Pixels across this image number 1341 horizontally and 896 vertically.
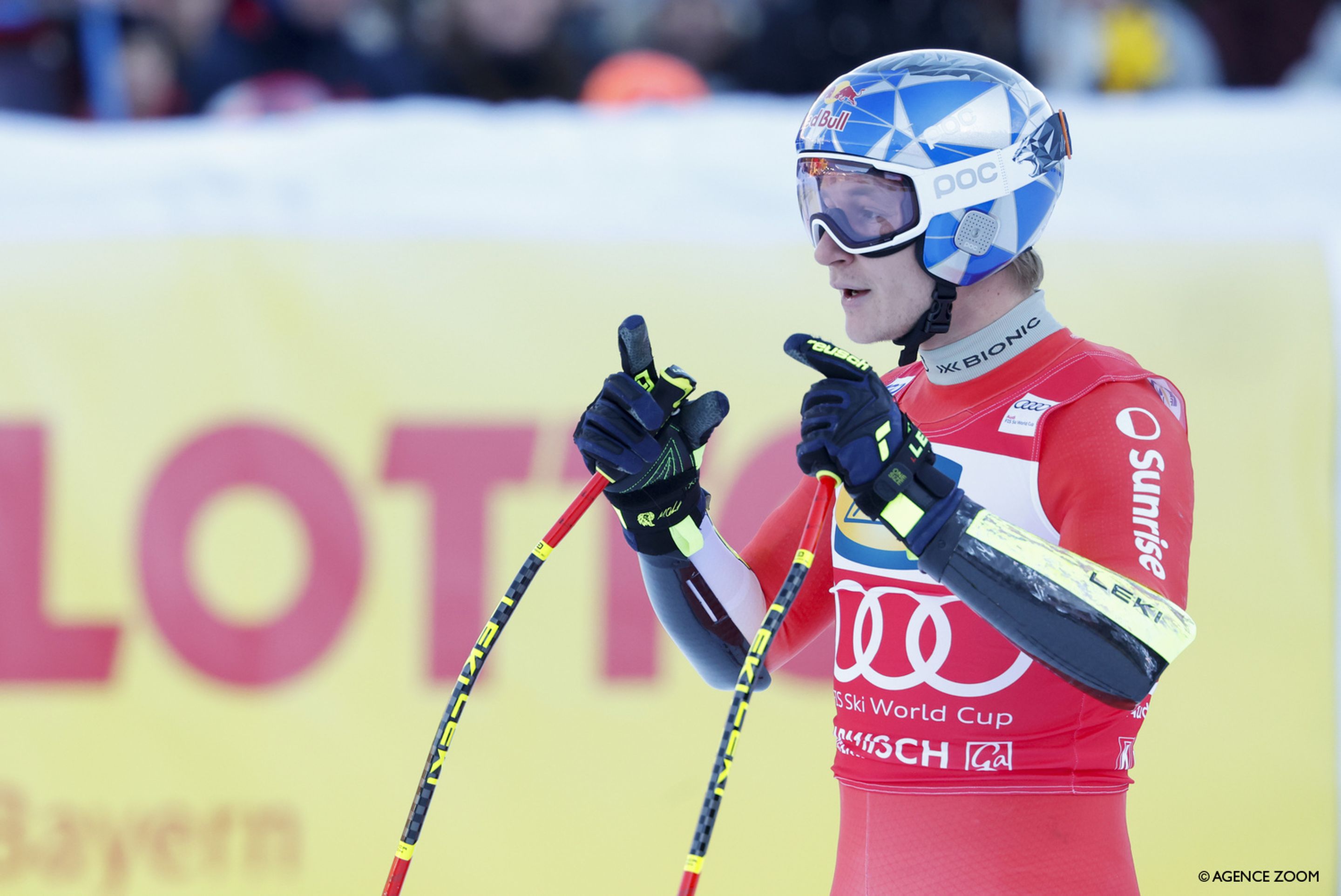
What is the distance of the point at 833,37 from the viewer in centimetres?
706

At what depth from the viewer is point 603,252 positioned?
15.7 ft

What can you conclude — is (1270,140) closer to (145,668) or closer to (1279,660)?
(1279,660)

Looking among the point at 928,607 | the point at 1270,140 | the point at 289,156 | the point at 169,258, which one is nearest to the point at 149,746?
the point at 169,258

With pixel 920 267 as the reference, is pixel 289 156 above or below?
above

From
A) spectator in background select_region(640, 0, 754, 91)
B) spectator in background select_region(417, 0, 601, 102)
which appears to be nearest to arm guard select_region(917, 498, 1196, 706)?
spectator in background select_region(417, 0, 601, 102)

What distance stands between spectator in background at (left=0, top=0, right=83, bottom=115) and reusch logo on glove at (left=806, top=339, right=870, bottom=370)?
A: 5053mm

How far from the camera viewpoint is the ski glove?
2.63 meters

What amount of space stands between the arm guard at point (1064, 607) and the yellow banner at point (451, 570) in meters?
2.48

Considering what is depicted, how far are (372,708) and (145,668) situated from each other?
72cm

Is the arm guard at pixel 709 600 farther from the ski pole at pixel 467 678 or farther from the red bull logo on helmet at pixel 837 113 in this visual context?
the red bull logo on helmet at pixel 837 113

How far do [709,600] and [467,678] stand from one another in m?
0.53

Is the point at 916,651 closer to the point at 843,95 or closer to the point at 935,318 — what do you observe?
the point at 935,318
